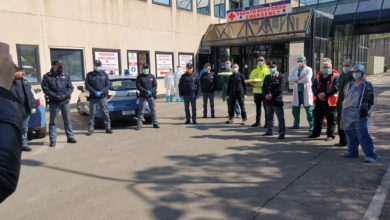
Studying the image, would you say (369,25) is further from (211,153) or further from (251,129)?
(211,153)

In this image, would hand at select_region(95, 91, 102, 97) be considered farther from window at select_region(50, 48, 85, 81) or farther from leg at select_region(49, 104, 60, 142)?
window at select_region(50, 48, 85, 81)

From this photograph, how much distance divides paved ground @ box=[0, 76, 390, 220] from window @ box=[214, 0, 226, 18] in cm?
1686

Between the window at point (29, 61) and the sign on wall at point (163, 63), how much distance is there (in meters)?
6.82

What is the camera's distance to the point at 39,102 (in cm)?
A: 788

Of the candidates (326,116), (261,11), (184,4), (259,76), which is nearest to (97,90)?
(259,76)

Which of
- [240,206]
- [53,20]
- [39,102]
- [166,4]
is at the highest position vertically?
[166,4]

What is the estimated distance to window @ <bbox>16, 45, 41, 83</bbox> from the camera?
1269cm

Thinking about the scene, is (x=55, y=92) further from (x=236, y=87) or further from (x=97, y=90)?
(x=236, y=87)

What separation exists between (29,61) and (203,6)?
1260 centimetres

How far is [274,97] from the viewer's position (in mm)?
7637

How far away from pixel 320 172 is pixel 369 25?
69.4 ft

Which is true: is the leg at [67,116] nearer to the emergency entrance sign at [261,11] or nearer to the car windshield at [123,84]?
the car windshield at [123,84]

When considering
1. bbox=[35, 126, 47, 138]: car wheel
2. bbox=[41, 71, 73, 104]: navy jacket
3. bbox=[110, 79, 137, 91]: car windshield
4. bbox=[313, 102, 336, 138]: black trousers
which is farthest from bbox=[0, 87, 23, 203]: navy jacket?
bbox=[110, 79, 137, 91]: car windshield

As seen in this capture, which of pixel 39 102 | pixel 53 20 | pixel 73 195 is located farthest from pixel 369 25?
pixel 73 195
